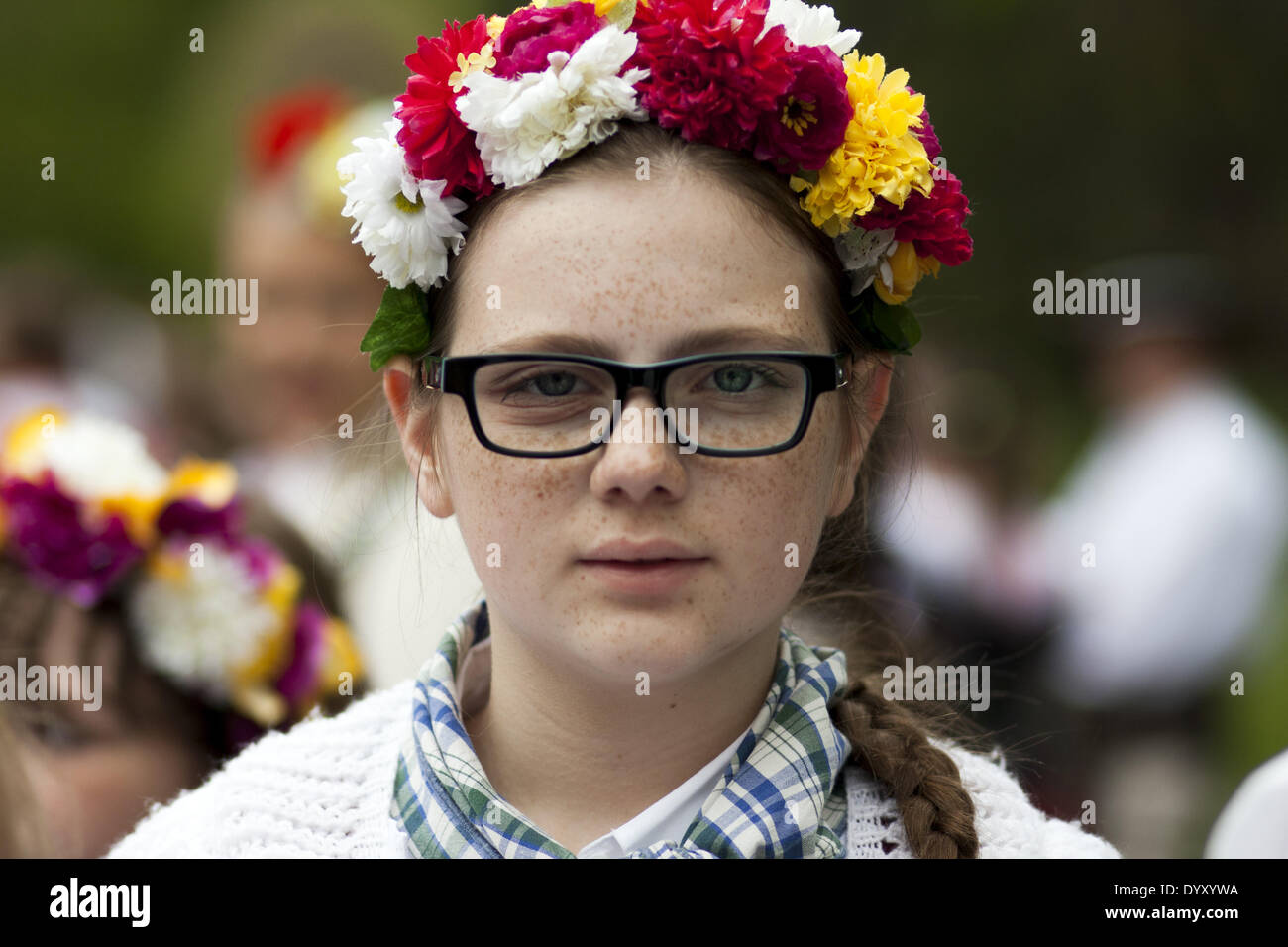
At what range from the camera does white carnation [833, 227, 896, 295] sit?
2236 millimetres

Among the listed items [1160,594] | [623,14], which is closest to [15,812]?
[623,14]

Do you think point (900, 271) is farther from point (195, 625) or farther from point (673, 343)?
point (195, 625)

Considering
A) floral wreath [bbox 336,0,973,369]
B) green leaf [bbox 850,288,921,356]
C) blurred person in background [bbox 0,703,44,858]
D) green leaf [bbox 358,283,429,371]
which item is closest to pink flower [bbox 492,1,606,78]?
floral wreath [bbox 336,0,973,369]

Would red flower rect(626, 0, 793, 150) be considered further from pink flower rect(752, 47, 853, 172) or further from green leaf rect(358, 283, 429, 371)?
green leaf rect(358, 283, 429, 371)

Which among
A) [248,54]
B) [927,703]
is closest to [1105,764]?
[927,703]

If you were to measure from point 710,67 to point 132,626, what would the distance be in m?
2.14

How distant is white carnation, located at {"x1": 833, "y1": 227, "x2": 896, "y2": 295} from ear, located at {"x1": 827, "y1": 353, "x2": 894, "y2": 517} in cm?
13

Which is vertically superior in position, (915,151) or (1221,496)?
(915,151)

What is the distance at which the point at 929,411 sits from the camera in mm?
5535

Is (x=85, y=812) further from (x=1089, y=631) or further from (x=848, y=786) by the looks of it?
(x=1089, y=631)

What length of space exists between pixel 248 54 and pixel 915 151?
7029 millimetres

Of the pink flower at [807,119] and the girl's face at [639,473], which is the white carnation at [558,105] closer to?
the girl's face at [639,473]

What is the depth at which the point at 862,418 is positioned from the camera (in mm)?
2301
